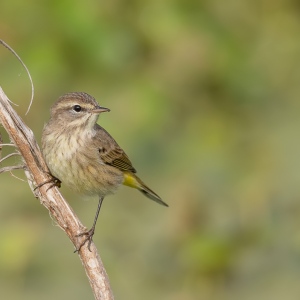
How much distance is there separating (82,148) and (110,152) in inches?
8.8

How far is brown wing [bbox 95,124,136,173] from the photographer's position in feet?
15.5

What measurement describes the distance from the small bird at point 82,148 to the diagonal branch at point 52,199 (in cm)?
85

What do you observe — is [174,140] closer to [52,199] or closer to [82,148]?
[82,148]

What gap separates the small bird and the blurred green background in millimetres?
1394

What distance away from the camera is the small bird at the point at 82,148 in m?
4.39

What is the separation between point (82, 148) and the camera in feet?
15.0

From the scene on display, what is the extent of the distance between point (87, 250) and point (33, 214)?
3.59 m

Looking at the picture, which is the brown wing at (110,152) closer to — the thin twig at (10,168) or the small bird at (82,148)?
the small bird at (82,148)

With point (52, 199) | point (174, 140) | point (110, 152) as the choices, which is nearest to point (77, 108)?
point (110, 152)

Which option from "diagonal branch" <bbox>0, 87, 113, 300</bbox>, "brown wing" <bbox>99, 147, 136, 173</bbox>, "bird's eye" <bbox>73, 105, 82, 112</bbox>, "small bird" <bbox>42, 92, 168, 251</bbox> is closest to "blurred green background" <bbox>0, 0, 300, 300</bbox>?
"brown wing" <bbox>99, 147, 136, 173</bbox>

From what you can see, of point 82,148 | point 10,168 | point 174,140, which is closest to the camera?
point 10,168

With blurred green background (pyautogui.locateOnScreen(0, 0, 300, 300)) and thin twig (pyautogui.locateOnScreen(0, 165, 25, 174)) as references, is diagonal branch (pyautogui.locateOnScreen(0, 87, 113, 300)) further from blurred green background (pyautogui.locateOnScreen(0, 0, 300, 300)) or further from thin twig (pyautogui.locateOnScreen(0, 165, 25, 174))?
blurred green background (pyautogui.locateOnScreen(0, 0, 300, 300))

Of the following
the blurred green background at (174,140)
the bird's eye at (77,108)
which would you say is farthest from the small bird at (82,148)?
the blurred green background at (174,140)

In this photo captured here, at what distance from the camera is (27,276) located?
20.8 ft
